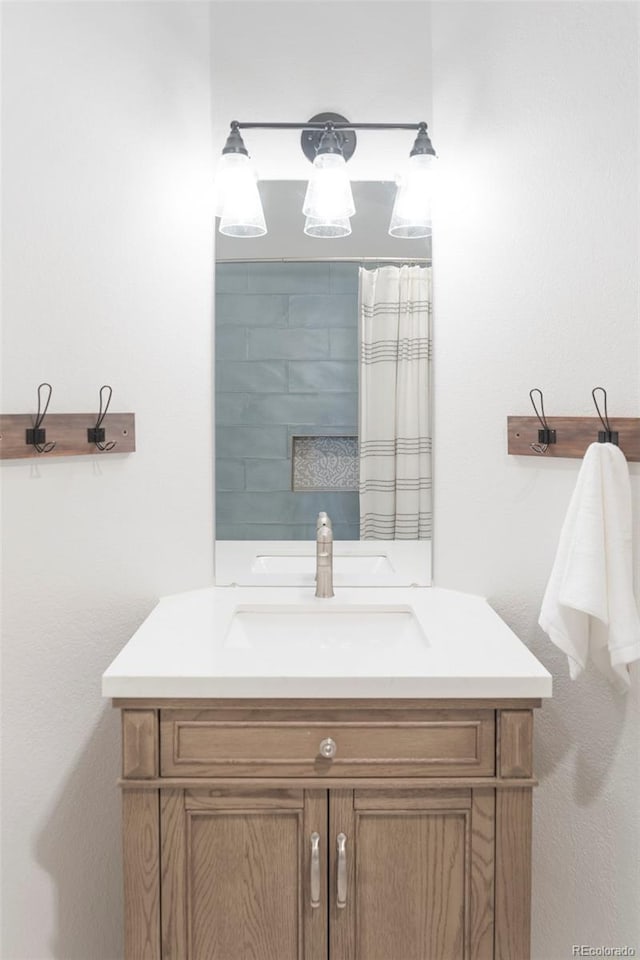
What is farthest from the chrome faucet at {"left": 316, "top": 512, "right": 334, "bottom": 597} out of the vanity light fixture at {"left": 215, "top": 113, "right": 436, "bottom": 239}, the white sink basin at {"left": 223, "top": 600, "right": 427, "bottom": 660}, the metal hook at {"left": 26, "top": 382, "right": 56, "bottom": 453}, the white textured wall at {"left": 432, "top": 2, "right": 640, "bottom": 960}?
the vanity light fixture at {"left": 215, "top": 113, "right": 436, "bottom": 239}

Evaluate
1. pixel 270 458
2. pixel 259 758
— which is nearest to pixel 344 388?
pixel 270 458

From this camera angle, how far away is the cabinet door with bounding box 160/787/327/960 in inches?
47.0

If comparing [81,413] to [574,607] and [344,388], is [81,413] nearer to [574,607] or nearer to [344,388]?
[344,388]

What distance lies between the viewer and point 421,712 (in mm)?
1188

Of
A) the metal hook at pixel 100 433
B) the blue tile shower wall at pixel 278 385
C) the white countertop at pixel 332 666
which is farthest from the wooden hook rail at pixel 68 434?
the white countertop at pixel 332 666

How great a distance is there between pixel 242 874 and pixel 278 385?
3.53ft

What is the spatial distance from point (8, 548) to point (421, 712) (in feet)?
2.80

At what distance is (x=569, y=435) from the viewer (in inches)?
55.7

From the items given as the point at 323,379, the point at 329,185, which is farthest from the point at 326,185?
the point at 323,379

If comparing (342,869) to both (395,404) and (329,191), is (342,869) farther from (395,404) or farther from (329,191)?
(329,191)

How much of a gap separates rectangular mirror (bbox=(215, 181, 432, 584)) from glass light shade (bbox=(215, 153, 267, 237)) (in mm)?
55

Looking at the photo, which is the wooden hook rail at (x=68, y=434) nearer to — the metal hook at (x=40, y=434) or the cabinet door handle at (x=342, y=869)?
the metal hook at (x=40, y=434)

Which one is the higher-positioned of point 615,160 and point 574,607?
point 615,160

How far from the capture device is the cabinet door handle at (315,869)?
1.18 meters
